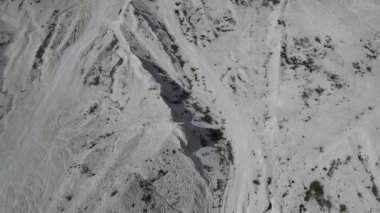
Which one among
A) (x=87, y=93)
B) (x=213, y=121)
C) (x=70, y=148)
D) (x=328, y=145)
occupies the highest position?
(x=87, y=93)

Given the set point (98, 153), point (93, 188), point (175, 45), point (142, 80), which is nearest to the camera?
point (93, 188)

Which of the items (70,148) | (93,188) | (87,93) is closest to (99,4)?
(87,93)

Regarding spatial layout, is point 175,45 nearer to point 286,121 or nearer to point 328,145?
point 286,121

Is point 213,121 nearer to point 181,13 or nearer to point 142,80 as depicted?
point 142,80

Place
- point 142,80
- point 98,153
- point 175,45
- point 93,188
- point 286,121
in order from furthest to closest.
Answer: point 175,45 < point 142,80 < point 286,121 < point 98,153 < point 93,188

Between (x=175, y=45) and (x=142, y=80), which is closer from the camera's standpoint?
(x=142, y=80)

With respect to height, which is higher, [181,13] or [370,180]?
[181,13]

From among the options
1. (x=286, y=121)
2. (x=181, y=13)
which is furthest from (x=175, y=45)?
(x=286, y=121)
